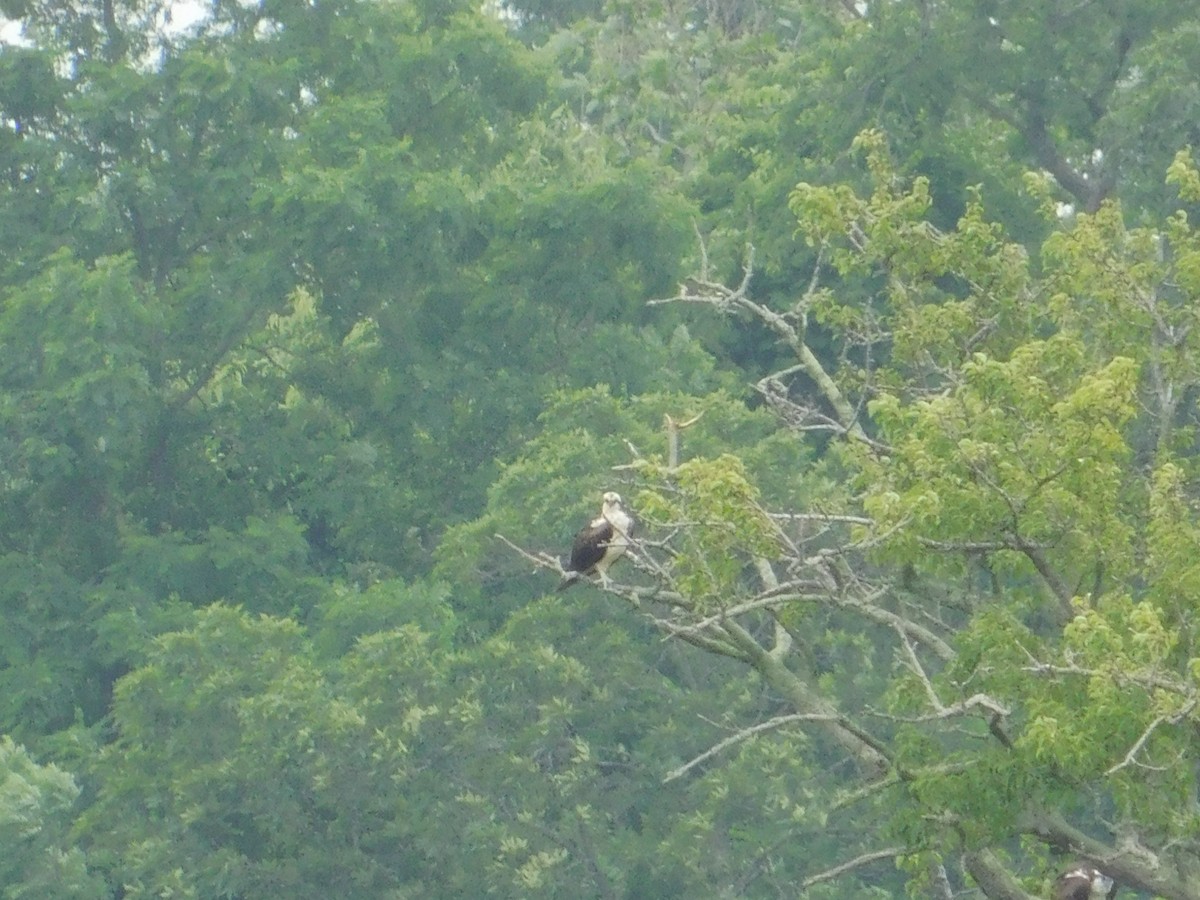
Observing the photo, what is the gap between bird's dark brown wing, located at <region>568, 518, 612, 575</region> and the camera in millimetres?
10969

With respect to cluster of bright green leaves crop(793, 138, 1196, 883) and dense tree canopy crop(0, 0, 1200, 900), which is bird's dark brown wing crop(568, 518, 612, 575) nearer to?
dense tree canopy crop(0, 0, 1200, 900)

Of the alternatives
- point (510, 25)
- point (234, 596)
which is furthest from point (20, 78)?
point (510, 25)

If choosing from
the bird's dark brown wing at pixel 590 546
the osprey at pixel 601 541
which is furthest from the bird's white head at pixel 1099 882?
the bird's dark brown wing at pixel 590 546

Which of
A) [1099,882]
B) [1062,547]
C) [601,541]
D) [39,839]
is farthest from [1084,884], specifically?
[39,839]

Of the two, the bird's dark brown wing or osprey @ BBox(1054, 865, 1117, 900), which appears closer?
osprey @ BBox(1054, 865, 1117, 900)

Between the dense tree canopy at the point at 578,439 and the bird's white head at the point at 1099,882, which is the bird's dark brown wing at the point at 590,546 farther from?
the bird's white head at the point at 1099,882

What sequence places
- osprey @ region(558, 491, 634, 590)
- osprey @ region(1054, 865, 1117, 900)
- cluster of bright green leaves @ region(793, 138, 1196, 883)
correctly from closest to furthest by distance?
cluster of bright green leaves @ region(793, 138, 1196, 883)
osprey @ region(1054, 865, 1117, 900)
osprey @ region(558, 491, 634, 590)

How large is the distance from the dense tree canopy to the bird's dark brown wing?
814 millimetres

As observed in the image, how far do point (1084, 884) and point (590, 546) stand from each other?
2.81 meters

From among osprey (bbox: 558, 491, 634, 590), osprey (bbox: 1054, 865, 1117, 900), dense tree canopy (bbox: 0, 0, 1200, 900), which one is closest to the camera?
osprey (bbox: 1054, 865, 1117, 900)

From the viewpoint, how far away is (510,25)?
35812mm

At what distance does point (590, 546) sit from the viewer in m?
11.0

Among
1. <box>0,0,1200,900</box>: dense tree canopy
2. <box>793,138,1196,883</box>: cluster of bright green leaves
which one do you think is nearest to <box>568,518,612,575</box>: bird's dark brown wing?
<box>0,0,1200,900</box>: dense tree canopy

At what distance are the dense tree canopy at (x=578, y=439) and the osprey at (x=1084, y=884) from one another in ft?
0.29
